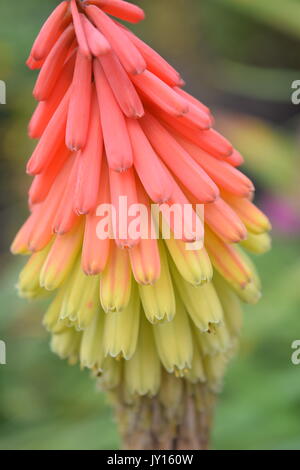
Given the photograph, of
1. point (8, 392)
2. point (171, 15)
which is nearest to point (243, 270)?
point (8, 392)

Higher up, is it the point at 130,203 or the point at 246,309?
the point at 246,309

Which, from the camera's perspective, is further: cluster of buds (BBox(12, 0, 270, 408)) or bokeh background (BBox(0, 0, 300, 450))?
bokeh background (BBox(0, 0, 300, 450))

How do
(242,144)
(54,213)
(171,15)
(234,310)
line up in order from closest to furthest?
(54,213), (234,310), (242,144), (171,15)

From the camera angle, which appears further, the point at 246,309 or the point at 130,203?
the point at 246,309

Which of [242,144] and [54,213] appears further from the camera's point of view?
[242,144]

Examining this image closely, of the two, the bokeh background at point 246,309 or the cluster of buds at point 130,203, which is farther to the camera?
the bokeh background at point 246,309

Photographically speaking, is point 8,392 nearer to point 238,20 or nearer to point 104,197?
point 104,197

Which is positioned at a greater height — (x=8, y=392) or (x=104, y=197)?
(x=8, y=392)
